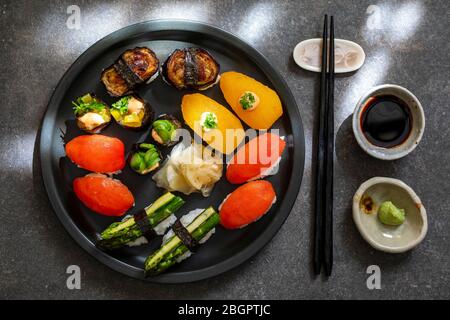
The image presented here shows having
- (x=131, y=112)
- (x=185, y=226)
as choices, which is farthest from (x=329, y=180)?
(x=131, y=112)

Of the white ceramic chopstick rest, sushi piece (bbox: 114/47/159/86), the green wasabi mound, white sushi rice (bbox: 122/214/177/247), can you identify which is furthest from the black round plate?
the green wasabi mound

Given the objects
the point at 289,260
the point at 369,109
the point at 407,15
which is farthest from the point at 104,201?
the point at 407,15

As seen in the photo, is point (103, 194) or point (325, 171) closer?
point (103, 194)

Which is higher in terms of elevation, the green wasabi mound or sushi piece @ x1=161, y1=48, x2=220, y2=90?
sushi piece @ x1=161, y1=48, x2=220, y2=90

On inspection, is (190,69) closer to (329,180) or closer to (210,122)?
(210,122)

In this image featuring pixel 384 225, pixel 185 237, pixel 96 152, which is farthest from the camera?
pixel 384 225

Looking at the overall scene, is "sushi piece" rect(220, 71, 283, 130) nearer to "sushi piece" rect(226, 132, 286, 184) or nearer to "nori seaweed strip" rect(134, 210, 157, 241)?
"sushi piece" rect(226, 132, 286, 184)
